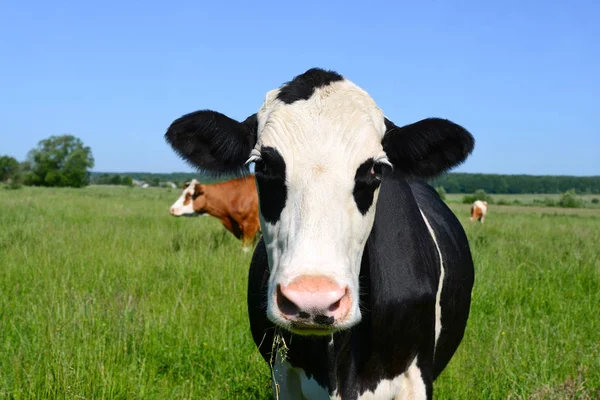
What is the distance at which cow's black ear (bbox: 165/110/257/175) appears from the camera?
2.75m

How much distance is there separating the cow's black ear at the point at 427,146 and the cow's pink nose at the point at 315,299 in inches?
40.4

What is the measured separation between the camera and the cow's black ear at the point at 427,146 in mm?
2703

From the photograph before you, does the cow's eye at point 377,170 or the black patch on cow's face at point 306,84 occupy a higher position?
the black patch on cow's face at point 306,84

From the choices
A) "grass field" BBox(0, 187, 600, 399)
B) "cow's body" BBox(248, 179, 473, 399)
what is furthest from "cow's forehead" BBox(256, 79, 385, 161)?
"grass field" BBox(0, 187, 600, 399)

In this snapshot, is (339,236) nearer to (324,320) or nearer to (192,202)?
(324,320)

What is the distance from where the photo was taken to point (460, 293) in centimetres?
349

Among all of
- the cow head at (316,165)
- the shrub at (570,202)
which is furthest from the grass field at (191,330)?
the shrub at (570,202)

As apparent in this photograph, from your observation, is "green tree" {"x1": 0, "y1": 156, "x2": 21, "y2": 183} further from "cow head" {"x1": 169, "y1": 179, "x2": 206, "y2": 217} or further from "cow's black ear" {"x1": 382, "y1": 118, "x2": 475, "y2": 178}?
"cow's black ear" {"x1": 382, "y1": 118, "x2": 475, "y2": 178}

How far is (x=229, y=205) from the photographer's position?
13641 mm

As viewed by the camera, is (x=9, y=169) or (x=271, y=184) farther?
(x=9, y=169)

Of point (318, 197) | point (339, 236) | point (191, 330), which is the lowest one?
point (191, 330)

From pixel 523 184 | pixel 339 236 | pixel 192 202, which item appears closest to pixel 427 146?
pixel 339 236

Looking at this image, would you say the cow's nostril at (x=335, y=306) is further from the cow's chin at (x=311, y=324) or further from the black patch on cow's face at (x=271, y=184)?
the black patch on cow's face at (x=271, y=184)

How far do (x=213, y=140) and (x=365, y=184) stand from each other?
2.93 ft
